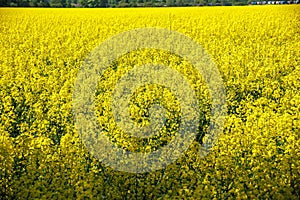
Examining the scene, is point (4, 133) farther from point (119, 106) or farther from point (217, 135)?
point (217, 135)

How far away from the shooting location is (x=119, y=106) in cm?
647

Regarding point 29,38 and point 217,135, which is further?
point 29,38

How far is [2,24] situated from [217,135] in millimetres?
13521

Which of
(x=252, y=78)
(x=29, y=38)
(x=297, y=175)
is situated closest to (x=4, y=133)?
(x=297, y=175)

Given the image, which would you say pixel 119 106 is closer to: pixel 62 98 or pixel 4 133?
pixel 62 98

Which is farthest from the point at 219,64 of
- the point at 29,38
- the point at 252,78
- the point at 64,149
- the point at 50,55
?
A: the point at 29,38

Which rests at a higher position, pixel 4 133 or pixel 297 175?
pixel 4 133

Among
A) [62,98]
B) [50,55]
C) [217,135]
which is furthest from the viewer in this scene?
[50,55]

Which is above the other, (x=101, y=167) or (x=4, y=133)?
(x=4, y=133)

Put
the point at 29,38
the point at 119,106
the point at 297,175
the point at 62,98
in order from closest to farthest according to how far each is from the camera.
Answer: the point at 297,175
the point at 119,106
the point at 62,98
the point at 29,38

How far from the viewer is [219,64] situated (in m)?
9.81

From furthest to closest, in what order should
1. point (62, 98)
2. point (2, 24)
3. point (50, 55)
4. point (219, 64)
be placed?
point (2, 24), point (50, 55), point (219, 64), point (62, 98)

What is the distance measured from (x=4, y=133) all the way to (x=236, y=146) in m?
3.01

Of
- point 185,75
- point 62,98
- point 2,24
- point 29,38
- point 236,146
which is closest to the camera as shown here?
point 236,146
